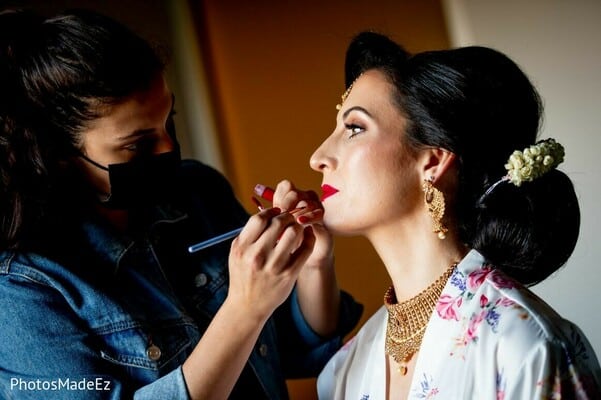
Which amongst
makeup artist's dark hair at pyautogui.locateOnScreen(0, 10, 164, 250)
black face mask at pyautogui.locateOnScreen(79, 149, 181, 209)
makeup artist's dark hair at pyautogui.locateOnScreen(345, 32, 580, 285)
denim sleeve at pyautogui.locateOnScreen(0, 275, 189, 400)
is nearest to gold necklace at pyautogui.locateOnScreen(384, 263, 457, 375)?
makeup artist's dark hair at pyautogui.locateOnScreen(345, 32, 580, 285)

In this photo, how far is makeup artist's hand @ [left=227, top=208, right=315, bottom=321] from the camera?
3.35 ft

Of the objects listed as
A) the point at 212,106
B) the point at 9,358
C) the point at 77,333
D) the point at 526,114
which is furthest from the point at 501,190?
the point at 212,106

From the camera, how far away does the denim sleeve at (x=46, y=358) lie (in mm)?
1035

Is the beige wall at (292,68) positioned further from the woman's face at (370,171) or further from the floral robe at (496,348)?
the floral robe at (496,348)

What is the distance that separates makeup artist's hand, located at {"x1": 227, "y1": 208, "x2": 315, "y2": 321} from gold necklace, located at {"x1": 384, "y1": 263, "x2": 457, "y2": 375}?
→ 228 millimetres

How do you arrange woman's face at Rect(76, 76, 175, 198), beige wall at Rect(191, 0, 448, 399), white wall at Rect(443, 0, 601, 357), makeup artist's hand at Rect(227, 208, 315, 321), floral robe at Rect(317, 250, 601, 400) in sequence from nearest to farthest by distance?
floral robe at Rect(317, 250, 601, 400) < makeup artist's hand at Rect(227, 208, 315, 321) < woman's face at Rect(76, 76, 175, 198) < white wall at Rect(443, 0, 601, 357) < beige wall at Rect(191, 0, 448, 399)

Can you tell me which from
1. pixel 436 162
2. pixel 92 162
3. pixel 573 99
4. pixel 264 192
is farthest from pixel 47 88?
pixel 573 99

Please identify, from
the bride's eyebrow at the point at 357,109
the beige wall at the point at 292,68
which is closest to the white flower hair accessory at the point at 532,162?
the bride's eyebrow at the point at 357,109

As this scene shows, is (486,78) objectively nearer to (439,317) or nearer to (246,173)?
(439,317)

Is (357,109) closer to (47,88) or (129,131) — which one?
(129,131)

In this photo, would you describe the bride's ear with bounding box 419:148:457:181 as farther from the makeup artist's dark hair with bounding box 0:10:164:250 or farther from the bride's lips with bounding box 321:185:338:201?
the makeup artist's dark hair with bounding box 0:10:164:250

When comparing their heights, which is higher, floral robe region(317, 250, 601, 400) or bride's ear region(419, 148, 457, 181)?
bride's ear region(419, 148, 457, 181)

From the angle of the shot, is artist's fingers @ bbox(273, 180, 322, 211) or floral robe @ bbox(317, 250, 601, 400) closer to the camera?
floral robe @ bbox(317, 250, 601, 400)

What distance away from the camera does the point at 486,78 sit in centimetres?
109
